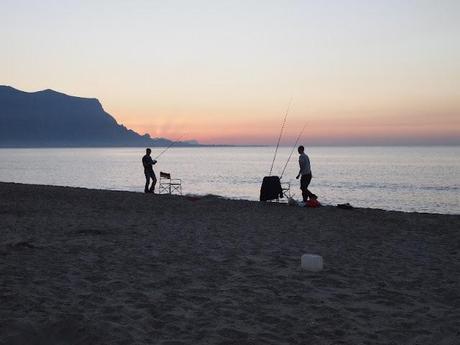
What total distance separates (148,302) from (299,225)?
19.6 feet

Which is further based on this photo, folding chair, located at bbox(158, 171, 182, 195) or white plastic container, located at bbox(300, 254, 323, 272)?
folding chair, located at bbox(158, 171, 182, 195)

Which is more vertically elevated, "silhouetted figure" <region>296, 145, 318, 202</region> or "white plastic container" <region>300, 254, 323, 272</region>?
"silhouetted figure" <region>296, 145, 318, 202</region>

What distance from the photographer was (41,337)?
3840 millimetres

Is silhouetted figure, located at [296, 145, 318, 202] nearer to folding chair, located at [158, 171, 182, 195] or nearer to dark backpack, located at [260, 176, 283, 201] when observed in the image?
dark backpack, located at [260, 176, 283, 201]

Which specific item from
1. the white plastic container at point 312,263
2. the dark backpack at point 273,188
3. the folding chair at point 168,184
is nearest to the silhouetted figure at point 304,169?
the dark backpack at point 273,188

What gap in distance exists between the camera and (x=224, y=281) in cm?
579

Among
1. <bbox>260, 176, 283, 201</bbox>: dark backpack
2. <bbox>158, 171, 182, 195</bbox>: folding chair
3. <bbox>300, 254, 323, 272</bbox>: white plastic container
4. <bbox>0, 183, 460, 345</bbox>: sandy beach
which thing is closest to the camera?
<bbox>0, 183, 460, 345</bbox>: sandy beach

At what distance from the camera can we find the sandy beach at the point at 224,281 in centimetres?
414

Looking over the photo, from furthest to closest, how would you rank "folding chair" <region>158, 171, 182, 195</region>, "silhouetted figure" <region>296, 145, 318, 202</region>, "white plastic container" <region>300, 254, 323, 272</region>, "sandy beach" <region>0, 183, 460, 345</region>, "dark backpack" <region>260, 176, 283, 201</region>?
"folding chair" <region>158, 171, 182, 195</region> < "dark backpack" <region>260, 176, 283, 201</region> < "silhouetted figure" <region>296, 145, 318, 202</region> < "white plastic container" <region>300, 254, 323, 272</region> < "sandy beach" <region>0, 183, 460, 345</region>

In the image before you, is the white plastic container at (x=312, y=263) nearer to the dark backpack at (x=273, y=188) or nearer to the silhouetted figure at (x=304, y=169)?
the silhouetted figure at (x=304, y=169)

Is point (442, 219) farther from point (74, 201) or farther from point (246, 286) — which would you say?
point (74, 201)

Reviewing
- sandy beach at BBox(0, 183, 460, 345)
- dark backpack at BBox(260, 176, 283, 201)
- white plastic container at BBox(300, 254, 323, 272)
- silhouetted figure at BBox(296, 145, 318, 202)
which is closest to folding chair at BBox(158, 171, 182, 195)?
dark backpack at BBox(260, 176, 283, 201)

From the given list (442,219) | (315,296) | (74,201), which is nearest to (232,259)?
(315,296)

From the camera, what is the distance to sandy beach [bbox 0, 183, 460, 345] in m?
4.14
